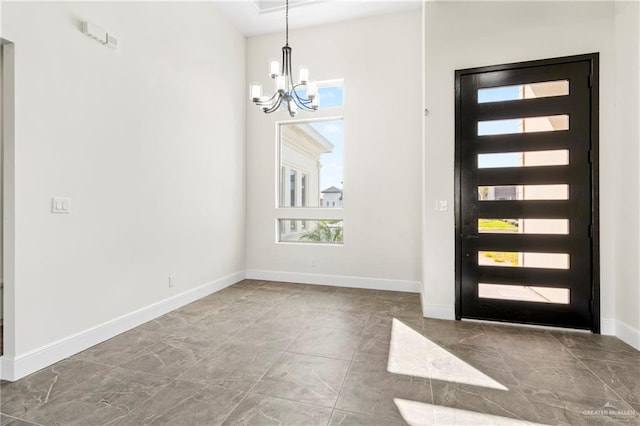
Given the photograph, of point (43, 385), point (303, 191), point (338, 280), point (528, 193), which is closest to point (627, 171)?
point (528, 193)

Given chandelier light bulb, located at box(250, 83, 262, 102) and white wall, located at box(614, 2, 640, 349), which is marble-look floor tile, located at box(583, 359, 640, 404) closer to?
white wall, located at box(614, 2, 640, 349)

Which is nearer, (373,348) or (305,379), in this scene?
(305,379)

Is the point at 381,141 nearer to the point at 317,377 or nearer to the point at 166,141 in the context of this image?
the point at 166,141

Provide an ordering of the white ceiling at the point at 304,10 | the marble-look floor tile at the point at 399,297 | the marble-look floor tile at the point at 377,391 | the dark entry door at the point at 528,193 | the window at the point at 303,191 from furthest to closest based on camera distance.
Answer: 1. the window at the point at 303,191
2. the white ceiling at the point at 304,10
3. the marble-look floor tile at the point at 399,297
4. the dark entry door at the point at 528,193
5. the marble-look floor tile at the point at 377,391

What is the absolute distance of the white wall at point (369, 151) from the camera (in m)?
4.61

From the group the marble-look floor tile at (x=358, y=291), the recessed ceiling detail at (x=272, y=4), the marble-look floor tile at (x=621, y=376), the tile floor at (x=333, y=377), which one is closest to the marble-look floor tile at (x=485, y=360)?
the tile floor at (x=333, y=377)

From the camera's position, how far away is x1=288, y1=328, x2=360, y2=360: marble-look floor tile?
2676mm

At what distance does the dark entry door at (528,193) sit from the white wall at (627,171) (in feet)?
0.59

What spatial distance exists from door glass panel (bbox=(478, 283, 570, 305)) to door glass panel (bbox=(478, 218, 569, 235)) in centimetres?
59

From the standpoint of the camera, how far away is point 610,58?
119 inches

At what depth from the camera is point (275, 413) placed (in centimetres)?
187

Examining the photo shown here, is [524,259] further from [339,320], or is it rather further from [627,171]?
[339,320]

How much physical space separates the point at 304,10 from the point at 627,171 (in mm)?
4413

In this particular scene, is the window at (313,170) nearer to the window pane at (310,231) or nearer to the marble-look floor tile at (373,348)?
the window pane at (310,231)
